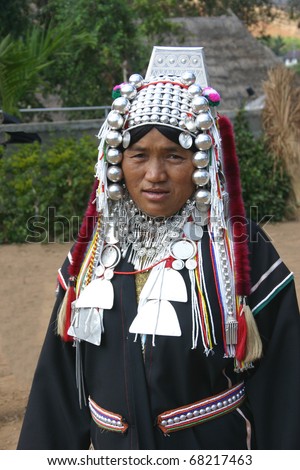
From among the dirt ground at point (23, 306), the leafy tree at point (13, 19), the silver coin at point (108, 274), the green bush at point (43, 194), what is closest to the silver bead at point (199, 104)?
the silver coin at point (108, 274)

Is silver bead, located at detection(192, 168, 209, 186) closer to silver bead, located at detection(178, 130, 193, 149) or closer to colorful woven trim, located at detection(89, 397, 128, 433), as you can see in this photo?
silver bead, located at detection(178, 130, 193, 149)

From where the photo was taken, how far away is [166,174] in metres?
2.31

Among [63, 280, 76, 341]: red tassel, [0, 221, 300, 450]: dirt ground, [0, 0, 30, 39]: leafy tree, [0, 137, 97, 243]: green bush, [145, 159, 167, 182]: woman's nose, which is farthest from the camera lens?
[0, 0, 30, 39]: leafy tree

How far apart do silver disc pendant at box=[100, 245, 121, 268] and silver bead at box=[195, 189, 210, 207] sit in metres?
0.33

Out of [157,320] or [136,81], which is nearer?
[157,320]

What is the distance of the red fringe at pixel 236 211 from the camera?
7.67 feet

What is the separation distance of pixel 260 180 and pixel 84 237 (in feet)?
24.4

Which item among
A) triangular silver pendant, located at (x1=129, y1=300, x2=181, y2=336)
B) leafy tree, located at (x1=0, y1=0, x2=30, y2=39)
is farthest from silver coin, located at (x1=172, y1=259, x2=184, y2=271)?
leafy tree, located at (x1=0, y1=0, x2=30, y2=39)

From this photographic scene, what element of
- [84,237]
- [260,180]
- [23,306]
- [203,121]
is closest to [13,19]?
[260,180]

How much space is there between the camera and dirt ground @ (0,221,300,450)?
5.29m

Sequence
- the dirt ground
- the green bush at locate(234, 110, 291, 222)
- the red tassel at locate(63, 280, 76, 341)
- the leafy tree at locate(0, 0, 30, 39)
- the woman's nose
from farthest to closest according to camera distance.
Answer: the leafy tree at locate(0, 0, 30, 39), the green bush at locate(234, 110, 291, 222), the dirt ground, the red tassel at locate(63, 280, 76, 341), the woman's nose

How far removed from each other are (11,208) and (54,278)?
144cm

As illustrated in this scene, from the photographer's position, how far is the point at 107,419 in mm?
2418

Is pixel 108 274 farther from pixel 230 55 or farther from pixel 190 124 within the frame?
pixel 230 55
